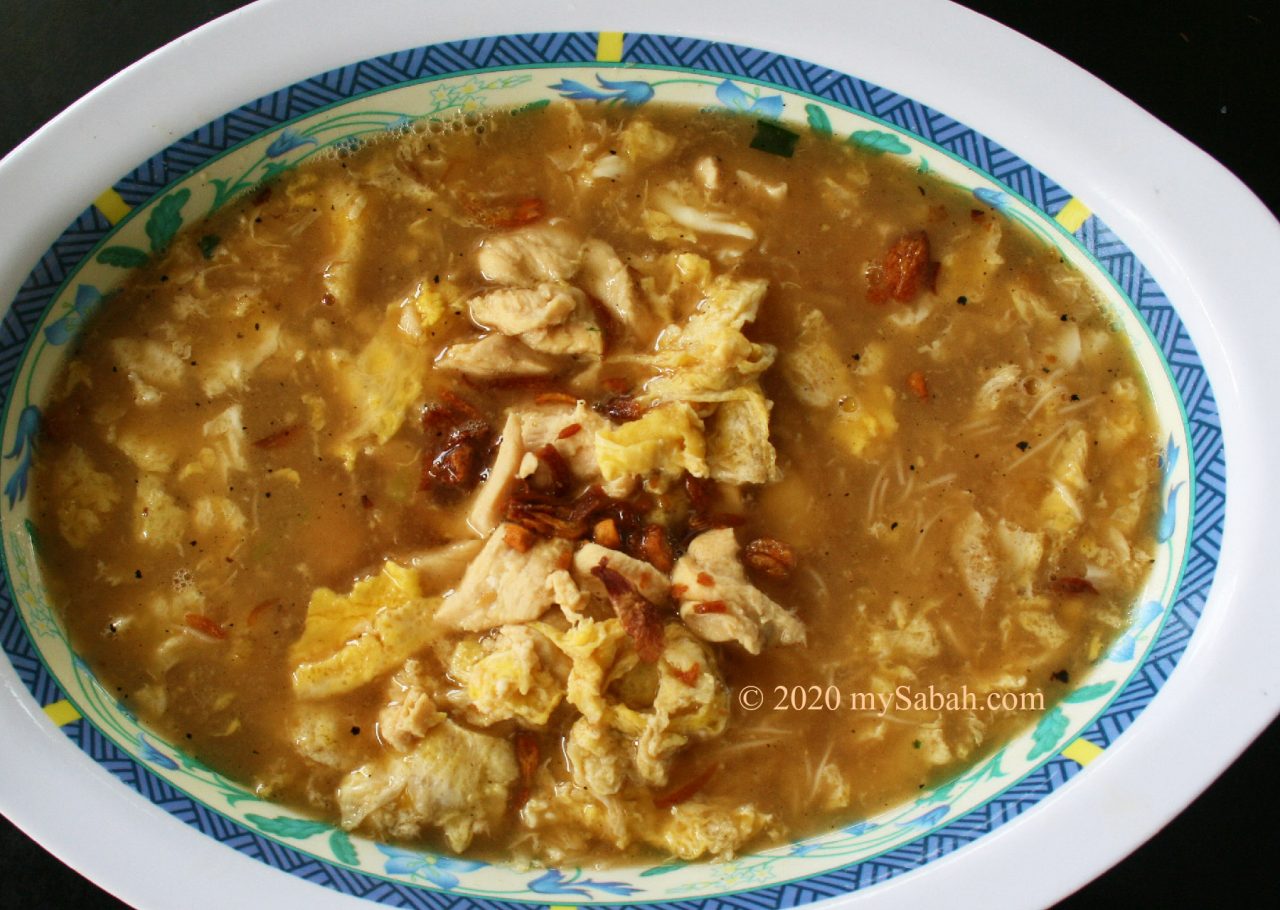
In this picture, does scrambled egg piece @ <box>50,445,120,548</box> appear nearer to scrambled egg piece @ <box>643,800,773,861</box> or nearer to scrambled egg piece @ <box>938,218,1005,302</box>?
scrambled egg piece @ <box>643,800,773,861</box>

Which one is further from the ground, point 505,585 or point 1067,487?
point 1067,487

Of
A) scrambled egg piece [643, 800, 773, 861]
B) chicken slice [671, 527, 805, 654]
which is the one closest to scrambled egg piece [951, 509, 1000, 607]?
chicken slice [671, 527, 805, 654]

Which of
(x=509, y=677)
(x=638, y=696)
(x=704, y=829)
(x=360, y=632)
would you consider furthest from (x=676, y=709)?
(x=360, y=632)

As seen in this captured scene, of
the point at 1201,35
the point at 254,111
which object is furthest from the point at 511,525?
the point at 1201,35

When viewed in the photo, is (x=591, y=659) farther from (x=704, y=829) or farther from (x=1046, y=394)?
(x=1046, y=394)

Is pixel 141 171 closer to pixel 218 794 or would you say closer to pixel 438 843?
pixel 218 794

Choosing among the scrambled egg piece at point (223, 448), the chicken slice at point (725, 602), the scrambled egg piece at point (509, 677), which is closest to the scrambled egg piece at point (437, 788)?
the scrambled egg piece at point (509, 677)

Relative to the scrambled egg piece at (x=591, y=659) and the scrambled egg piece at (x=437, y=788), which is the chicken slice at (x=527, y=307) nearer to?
the scrambled egg piece at (x=591, y=659)
